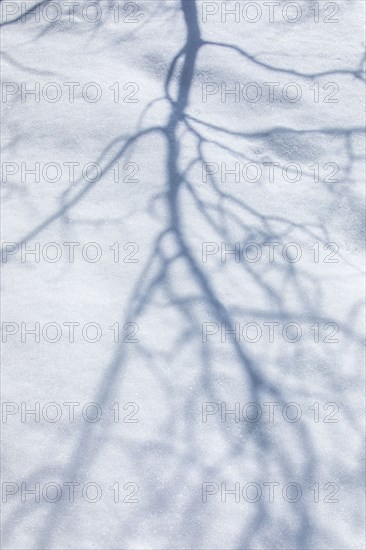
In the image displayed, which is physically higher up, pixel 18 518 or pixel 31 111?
pixel 31 111

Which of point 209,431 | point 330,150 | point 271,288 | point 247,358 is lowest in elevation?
point 209,431

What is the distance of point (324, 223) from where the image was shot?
3.16m

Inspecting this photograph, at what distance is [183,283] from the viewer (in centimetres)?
299

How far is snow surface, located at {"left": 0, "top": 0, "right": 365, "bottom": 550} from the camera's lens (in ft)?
8.11

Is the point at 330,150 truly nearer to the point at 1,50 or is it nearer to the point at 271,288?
the point at 271,288

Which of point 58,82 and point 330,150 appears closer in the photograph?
point 330,150

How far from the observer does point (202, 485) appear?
2.49 metres

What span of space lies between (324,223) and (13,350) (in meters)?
1.72

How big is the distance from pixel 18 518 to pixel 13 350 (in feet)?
2.46

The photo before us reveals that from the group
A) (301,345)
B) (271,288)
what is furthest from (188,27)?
(301,345)

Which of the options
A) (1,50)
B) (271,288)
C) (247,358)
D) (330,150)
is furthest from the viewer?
(1,50)

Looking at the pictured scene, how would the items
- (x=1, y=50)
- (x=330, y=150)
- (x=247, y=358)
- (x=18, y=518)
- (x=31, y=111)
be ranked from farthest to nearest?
(x=1, y=50) → (x=31, y=111) → (x=330, y=150) → (x=247, y=358) → (x=18, y=518)

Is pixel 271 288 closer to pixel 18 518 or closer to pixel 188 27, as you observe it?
pixel 18 518

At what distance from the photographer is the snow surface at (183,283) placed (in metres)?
2.47
